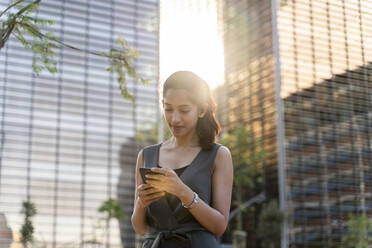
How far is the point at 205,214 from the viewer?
1479 millimetres

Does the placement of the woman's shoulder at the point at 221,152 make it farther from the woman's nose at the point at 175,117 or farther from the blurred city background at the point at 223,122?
the blurred city background at the point at 223,122

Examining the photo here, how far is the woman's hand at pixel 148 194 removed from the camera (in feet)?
4.85

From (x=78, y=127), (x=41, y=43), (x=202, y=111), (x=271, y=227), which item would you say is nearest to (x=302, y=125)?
(x=271, y=227)

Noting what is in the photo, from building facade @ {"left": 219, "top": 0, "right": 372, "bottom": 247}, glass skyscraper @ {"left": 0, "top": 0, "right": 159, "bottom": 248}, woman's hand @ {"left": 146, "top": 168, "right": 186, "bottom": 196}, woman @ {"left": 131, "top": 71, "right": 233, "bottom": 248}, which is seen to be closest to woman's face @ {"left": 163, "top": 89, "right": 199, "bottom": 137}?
woman @ {"left": 131, "top": 71, "right": 233, "bottom": 248}

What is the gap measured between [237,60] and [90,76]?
48.6 ft

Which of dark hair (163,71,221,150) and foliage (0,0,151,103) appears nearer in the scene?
dark hair (163,71,221,150)

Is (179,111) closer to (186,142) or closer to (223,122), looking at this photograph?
(186,142)

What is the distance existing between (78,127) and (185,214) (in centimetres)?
4693

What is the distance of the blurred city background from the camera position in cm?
3675

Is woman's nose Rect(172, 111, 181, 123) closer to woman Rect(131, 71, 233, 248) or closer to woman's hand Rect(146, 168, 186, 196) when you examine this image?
woman Rect(131, 71, 233, 248)

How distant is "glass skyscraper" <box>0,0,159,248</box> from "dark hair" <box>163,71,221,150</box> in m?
39.3

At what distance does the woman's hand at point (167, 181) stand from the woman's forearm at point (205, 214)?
20 mm

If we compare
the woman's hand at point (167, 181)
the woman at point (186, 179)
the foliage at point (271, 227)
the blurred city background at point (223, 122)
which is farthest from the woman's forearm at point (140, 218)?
the blurred city background at point (223, 122)

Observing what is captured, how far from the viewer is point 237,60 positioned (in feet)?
148
